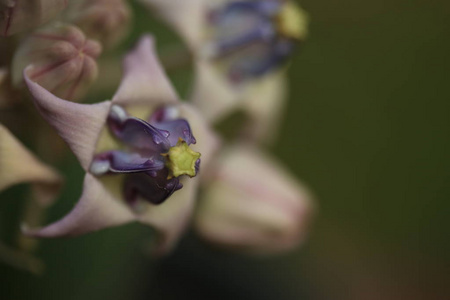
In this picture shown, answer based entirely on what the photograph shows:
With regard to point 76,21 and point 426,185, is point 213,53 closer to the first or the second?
point 76,21

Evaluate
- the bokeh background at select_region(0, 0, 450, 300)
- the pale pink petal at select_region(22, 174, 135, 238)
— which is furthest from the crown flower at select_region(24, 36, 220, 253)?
the bokeh background at select_region(0, 0, 450, 300)

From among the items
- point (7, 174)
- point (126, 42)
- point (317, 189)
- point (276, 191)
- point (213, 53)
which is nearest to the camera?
point (7, 174)

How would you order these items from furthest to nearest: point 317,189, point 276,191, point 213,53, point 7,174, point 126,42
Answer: point 317,189, point 126,42, point 276,191, point 213,53, point 7,174

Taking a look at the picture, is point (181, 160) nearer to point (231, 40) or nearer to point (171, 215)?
point (171, 215)

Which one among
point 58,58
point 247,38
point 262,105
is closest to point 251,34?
point 247,38

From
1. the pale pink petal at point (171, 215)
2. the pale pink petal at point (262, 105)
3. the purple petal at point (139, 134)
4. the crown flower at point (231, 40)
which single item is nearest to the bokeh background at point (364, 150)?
the pale pink petal at point (262, 105)

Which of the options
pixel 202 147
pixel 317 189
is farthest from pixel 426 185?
pixel 202 147
